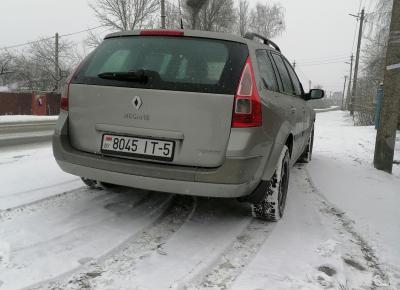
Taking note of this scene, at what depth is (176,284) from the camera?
229 centimetres

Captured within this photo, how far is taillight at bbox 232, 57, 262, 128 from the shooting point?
2.83m

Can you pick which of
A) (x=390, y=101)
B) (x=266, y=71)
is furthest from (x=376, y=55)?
(x=266, y=71)

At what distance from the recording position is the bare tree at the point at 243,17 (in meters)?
38.6

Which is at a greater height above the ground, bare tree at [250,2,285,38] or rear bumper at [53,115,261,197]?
bare tree at [250,2,285,38]

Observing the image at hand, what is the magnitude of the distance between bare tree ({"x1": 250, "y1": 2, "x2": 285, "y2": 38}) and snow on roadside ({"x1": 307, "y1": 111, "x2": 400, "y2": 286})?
112ft

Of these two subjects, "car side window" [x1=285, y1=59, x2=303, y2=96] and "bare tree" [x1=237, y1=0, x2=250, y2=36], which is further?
"bare tree" [x1=237, y1=0, x2=250, y2=36]

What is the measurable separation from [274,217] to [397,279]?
1134mm

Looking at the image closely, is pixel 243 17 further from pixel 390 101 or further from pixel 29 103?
pixel 390 101

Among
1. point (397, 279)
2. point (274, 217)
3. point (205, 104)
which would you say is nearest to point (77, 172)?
point (205, 104)

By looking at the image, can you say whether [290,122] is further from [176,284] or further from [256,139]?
Answer: [176,284]

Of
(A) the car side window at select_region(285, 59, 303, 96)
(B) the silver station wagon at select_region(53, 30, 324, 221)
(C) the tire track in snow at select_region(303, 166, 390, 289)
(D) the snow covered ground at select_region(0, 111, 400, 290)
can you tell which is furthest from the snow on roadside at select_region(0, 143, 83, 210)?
(A) the car side window at select_region(285, 59, 303, 96)

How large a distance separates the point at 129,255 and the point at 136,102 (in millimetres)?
1146

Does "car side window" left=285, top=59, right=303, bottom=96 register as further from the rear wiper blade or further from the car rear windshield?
the rear wiper blade

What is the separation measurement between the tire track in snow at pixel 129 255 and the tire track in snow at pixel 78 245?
0.07 metres
